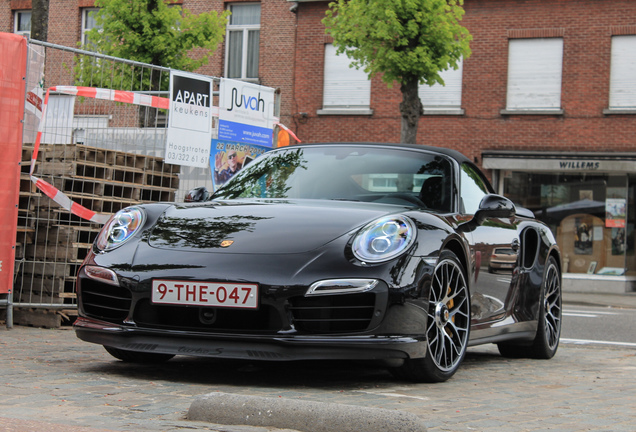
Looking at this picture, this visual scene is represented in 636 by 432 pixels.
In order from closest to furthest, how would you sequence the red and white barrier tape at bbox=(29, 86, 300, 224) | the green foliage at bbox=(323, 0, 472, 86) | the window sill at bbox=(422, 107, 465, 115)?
1. the red and white barrier tape at bbox=(29, 86, 300, 224)
2. the green foliage at bbox=(323, 0, 472, 86)
3. the window sill at bbox=(422, 107, 465, 115)

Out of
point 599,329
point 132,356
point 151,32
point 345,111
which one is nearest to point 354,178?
point 132,356

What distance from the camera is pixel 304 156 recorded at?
628cm

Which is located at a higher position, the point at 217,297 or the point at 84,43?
the point at 84,43

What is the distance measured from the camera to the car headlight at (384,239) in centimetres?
470

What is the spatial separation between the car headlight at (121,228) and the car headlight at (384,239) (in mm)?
1264

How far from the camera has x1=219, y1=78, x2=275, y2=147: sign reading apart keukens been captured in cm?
1048

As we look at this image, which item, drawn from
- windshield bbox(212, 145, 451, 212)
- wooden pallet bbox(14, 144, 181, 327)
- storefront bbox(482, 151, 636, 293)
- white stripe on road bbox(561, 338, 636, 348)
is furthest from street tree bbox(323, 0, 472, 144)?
windshield bbox(212, 145, 451, 212)

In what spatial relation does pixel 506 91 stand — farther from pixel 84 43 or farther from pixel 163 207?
pixel 163 207

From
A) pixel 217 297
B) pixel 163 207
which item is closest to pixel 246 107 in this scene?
pixel 163 207

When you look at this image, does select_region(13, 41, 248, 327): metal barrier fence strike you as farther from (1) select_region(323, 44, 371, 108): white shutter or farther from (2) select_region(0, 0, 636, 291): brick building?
(1) select_region(323, 44, 371, 108): white shutter

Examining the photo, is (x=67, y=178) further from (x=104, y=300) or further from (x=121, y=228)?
(x=104, y=300)

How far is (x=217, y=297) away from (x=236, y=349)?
10.4 inches

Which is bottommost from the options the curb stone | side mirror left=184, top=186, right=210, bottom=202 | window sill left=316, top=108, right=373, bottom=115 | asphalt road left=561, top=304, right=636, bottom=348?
asphalt road left=561, top=304, right=636, bottom=348

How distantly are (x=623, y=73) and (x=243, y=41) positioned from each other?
10.1m
